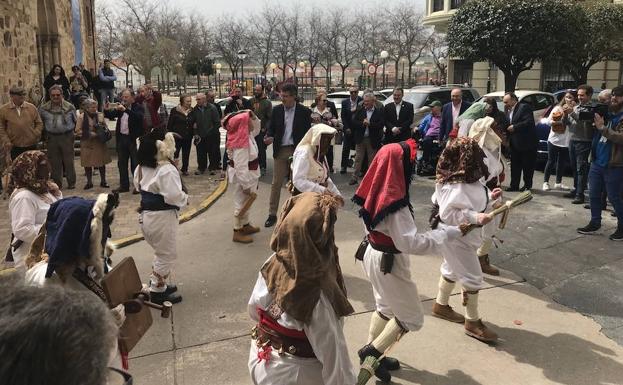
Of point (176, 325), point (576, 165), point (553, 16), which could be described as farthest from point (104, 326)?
point (553, 16)

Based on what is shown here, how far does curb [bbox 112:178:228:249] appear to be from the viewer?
23.2ft

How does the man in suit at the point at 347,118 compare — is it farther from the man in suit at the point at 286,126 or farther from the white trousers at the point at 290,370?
the white trousers at the point at 290,370

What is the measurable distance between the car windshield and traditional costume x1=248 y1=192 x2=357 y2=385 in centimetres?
1239

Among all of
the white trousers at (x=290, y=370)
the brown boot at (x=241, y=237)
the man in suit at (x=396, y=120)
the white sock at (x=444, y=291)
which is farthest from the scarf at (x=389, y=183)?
the man in suit at (x=396, y=120)

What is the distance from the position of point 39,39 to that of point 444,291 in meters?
16.1

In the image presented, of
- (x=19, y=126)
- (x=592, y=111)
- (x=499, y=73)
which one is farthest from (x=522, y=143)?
(x=499, y=73)

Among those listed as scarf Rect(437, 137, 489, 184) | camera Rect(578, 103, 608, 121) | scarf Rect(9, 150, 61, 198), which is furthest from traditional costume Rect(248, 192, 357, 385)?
camera Rect(578, 103, 608, 121)

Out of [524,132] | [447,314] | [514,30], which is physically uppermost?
[514,30]

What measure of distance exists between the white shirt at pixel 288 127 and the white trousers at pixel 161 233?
10.4ft

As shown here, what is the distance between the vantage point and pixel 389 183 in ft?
11.9

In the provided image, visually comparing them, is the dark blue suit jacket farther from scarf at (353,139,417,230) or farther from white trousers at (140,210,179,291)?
scarf at (353,139,417,230)

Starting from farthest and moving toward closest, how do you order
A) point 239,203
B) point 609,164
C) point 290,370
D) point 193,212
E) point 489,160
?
point 193,212, point 239,203, point 609,164, point 489,160, point 290,370

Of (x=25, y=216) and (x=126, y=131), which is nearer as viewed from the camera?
(x=25, y=216)

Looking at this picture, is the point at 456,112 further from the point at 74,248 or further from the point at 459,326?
the point at 74,248
